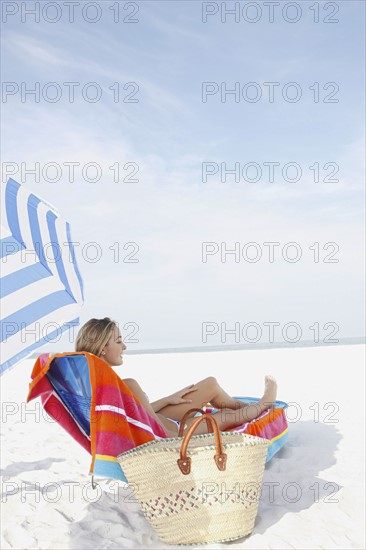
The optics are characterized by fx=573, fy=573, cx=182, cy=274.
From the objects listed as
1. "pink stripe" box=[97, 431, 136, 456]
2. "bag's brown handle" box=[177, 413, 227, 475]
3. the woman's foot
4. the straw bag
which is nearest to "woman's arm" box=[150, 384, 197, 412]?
the woman's foot

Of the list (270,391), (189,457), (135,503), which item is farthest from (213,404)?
(189,457)

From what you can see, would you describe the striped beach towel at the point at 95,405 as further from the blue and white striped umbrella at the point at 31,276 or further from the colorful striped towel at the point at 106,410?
the blue and white striped umbrella at the point at 31,276

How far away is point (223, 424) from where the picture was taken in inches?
154

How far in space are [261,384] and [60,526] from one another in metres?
7.00

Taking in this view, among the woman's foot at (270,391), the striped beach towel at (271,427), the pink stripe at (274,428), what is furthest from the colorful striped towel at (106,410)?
the woman's foot at (270,391)

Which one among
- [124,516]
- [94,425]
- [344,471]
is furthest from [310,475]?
[94,425]

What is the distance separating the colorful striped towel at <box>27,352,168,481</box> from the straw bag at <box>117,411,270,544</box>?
185mm

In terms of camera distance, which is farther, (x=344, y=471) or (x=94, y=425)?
A: (x=344, y=471)

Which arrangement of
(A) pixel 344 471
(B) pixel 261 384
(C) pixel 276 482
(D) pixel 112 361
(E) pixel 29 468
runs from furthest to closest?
(B) pixel 261 384
(E) pixel 29 468
(A) pixel 344 471
(C) pixel 276 482
(D) pixel 112 361

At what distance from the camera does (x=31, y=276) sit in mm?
2922

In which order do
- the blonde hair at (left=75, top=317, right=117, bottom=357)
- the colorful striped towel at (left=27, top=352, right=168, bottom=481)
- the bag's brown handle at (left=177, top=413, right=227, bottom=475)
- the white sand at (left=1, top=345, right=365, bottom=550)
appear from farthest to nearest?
1. the blonde hair at (left=75, top=317, right=117, bottom=357)
2. the colorful striped towel at (left=27, top=352, right=168, bottom=481)
3. the white sand at (left=1, top=345, right=365, bottom=550)
4. the bag's brown handle at (left=177, top=413, right=227, bottom=475)

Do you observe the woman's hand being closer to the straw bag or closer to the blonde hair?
the blonde hair

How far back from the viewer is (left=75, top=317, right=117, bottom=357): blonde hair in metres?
3.43

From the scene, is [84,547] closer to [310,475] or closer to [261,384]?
[310,475]
